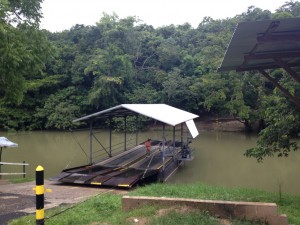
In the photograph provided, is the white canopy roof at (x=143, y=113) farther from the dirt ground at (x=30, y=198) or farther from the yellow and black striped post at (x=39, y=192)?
the yellow and black striped post at (x=39, y=192)

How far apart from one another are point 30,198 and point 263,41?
19.9ft

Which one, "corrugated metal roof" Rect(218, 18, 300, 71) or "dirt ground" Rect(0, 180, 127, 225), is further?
Answer: "dirt ground" Rect(0, 180, 127, 225)

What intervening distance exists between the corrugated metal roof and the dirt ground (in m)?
4.46

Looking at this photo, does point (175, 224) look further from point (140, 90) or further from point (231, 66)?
point (140, 90)

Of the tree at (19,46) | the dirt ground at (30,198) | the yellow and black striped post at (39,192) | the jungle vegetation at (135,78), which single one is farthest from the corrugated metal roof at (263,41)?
the jungle vegetation at (135,78)

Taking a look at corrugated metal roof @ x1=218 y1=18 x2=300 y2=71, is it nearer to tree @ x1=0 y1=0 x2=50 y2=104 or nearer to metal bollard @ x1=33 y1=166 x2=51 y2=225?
metal bollard @ x1=33 y1=166 x2=51 y2=225

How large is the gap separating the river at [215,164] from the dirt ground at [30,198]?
397cm

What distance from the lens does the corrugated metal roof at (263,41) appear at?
161 inches

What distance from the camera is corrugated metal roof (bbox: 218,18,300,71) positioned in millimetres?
4098

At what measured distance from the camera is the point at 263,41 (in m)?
4.52

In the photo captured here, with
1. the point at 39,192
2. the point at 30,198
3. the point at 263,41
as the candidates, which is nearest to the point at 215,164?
the point at 30,198

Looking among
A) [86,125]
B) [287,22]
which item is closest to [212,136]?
[86,125]

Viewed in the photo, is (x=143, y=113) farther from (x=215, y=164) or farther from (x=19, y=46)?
(x=215, y=164)

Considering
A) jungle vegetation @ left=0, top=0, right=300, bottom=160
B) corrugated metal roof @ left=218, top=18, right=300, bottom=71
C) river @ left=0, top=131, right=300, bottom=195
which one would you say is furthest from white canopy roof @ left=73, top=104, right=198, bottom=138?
jungle vegetation @ left=0, top=0, right=300, bottom=160
